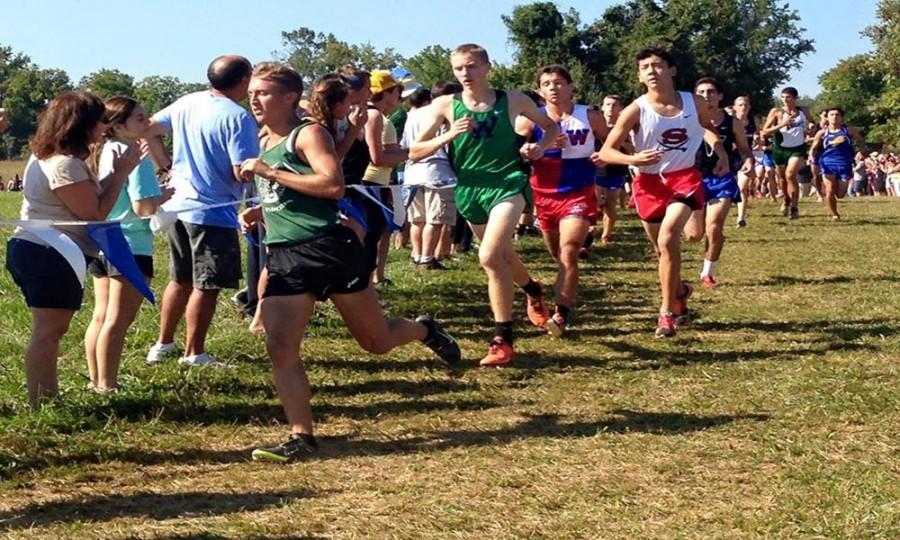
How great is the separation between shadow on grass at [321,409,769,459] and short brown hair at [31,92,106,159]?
1767 mm

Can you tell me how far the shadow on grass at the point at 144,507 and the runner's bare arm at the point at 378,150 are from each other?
302 cm

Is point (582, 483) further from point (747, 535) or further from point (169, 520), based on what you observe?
point (169, 520)

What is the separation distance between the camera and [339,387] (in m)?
6.44

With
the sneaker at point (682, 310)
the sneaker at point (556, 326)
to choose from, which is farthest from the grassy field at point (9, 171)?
the sneaker at point (556, 326)

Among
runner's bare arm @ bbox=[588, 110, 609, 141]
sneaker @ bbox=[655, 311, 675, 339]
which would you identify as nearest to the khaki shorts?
runner's bare arm @ bbox=[588, 110, 609, 141]

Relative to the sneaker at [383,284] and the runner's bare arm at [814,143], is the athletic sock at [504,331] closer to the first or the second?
the sneaker at [383,284]

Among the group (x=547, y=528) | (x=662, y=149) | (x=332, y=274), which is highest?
(x=662, y=149)

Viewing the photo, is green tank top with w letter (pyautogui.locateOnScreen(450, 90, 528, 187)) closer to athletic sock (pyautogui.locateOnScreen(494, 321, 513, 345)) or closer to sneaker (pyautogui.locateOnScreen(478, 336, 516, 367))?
athletic sock (pyautogui.locateOnScreen(494, 321, 513, 345))

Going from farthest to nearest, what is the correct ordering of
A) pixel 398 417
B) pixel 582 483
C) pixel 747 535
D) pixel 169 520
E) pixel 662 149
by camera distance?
pixel 662 149 → pixel 398 417 → pixel 582 483 → pixel 169 520 → pixel 747 535

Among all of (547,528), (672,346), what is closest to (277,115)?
(547,528)

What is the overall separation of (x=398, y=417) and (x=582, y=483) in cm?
142

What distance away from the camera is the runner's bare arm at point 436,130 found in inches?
271

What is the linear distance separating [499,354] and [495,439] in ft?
5.52

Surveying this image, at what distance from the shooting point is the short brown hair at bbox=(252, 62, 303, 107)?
517cm
